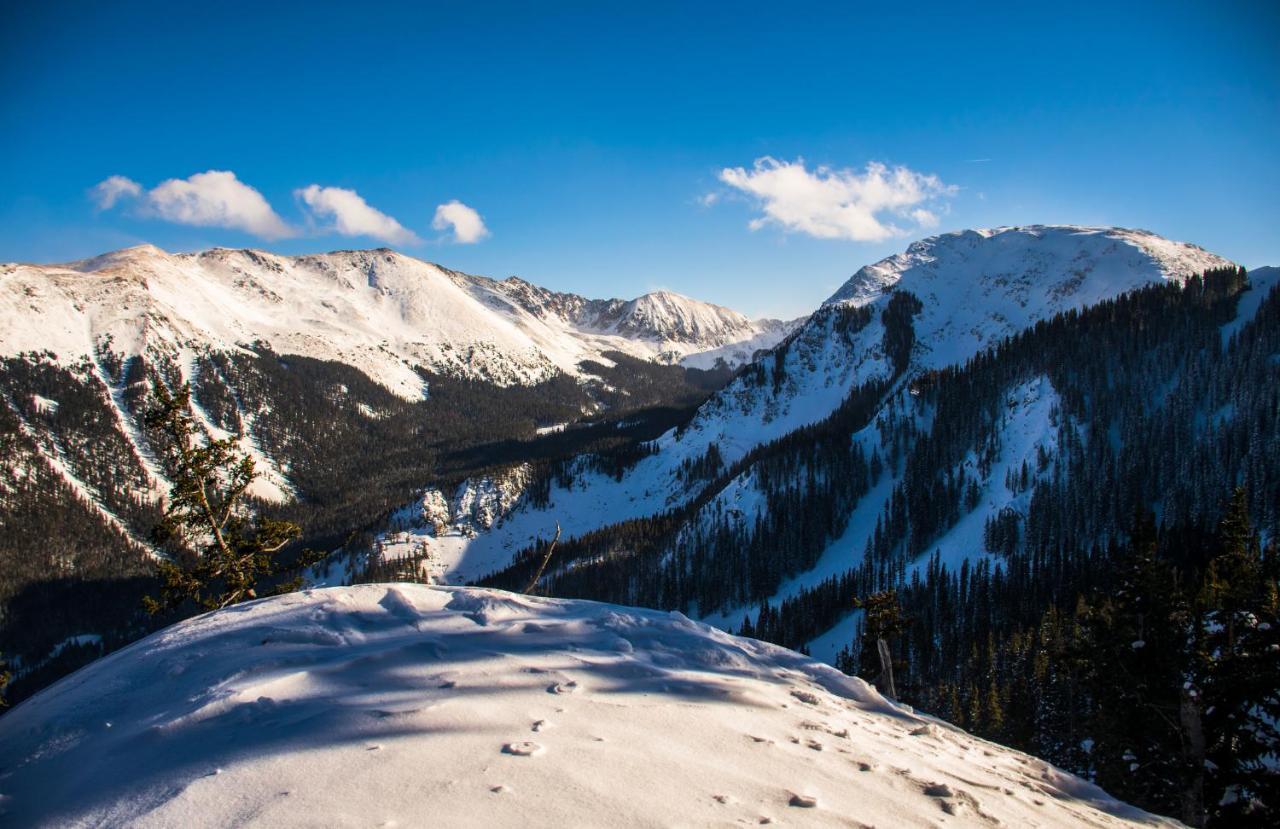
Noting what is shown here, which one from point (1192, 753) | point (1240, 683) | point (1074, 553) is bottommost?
point (1074, 553)

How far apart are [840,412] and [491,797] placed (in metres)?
190

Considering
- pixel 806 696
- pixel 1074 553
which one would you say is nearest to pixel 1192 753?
pixel 806 696

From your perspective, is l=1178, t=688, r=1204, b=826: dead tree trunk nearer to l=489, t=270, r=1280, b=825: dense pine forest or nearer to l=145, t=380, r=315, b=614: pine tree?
l=489, t=270, r=1280, b=825: dense pine forest

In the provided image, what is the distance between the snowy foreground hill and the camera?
591 cm

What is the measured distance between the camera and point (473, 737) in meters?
7.22

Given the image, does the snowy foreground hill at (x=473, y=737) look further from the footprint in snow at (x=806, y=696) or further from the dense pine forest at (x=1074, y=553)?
the dense pine forest at (x=1074, y=553)

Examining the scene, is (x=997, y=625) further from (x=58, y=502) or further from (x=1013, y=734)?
(x=58, y=502)

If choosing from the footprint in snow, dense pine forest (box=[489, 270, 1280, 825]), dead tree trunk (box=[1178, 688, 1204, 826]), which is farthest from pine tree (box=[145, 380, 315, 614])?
dense pine forest (box=[489, 270, 1280, 825])

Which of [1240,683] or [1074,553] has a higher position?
[1240,683]

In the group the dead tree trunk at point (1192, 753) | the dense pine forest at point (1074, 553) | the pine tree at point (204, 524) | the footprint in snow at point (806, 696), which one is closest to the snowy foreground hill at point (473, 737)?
the footprint in snow at point (806, 696)

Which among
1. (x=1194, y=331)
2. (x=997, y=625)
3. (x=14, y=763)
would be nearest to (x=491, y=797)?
(x=14, y=763)

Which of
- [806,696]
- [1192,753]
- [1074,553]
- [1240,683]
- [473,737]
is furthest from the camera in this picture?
[1074,553]

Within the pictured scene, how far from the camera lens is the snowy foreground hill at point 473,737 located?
5914mm

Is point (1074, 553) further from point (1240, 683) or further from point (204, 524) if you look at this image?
point (204, 524)
